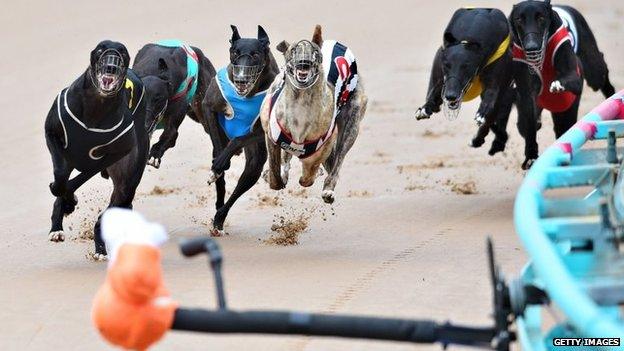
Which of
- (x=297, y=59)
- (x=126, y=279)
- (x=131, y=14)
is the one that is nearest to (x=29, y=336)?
(x=297, y=59)

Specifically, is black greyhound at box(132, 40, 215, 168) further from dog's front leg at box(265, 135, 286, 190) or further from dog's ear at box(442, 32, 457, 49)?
dog's ear at box(442, 32, 457, 49)

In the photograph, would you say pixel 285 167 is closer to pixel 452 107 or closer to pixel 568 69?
pixel 452 107

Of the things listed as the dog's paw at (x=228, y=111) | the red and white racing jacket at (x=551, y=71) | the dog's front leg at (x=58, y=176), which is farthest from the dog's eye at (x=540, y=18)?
the dog's front leg at (x=58, y=176)

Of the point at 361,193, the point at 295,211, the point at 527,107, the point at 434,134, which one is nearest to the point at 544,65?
the point at 527,107

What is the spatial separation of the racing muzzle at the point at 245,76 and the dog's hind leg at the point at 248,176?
0.50 metres

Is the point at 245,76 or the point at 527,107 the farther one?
the point at 527,107

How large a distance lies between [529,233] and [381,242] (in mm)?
4636

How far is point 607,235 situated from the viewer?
4.77 metres

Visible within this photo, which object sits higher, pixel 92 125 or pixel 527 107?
pixel 92 125

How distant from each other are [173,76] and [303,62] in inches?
74.4

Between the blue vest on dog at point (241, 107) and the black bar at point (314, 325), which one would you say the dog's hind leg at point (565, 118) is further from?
the black bar at point (314, 325)

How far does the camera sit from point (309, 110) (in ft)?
28.8

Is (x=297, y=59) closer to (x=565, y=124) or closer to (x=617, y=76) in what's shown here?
(x=565, y=124)

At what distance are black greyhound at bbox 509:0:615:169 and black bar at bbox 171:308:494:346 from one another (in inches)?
244
